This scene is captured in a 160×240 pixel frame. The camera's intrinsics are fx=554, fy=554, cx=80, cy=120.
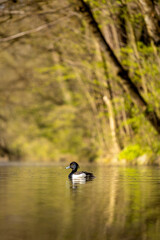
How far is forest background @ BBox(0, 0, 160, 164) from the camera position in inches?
578

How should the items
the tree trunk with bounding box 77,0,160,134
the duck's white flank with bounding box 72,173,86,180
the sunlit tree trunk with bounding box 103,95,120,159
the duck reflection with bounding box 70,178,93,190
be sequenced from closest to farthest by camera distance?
1. the duck reflection with bounding box 70,178,93,190
2. the duck's white flank with bounding box 72,173,86,180
3. the tree trunk with bounding box 77,0,160,134
4. the sunlit tree trunk with bounding box 103,95,120,159

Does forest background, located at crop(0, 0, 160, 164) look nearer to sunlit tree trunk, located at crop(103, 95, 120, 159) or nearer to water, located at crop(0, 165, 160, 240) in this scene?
sunlit tree trunk, located at crop(103, 95, 120, 159)

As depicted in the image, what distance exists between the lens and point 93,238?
4.12m

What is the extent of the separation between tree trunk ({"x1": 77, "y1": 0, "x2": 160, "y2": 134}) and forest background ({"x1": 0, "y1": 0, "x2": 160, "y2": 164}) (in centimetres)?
3

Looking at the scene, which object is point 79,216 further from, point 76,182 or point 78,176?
point 78,176

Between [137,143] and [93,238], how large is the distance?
20.0 meters

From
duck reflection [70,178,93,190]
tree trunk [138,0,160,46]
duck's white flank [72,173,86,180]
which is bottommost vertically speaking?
duck's white flank [72,173,86,180]

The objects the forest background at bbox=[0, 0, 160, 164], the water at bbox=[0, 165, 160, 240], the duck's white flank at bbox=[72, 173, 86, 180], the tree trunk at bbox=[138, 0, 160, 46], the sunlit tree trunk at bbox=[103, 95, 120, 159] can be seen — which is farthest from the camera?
the sunlit tree trunk at bbox=[103, 95, 120, 159]

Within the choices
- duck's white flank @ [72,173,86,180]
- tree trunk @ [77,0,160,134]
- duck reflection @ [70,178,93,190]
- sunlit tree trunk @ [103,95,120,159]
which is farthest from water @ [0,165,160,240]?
sunlit tree trunk @ [103,95,120,159]

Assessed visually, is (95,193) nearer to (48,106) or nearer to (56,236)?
(56,236)

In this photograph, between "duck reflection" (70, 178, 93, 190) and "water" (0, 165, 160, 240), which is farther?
"duck reflection" (70, 178, 93, 190)

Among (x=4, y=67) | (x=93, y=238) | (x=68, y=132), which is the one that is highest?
(x=93, y=238)

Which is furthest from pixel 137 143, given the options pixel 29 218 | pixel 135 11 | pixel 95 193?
pixel 29 218

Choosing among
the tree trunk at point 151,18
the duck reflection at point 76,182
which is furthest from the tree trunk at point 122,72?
the duck reflection at point 76,182
